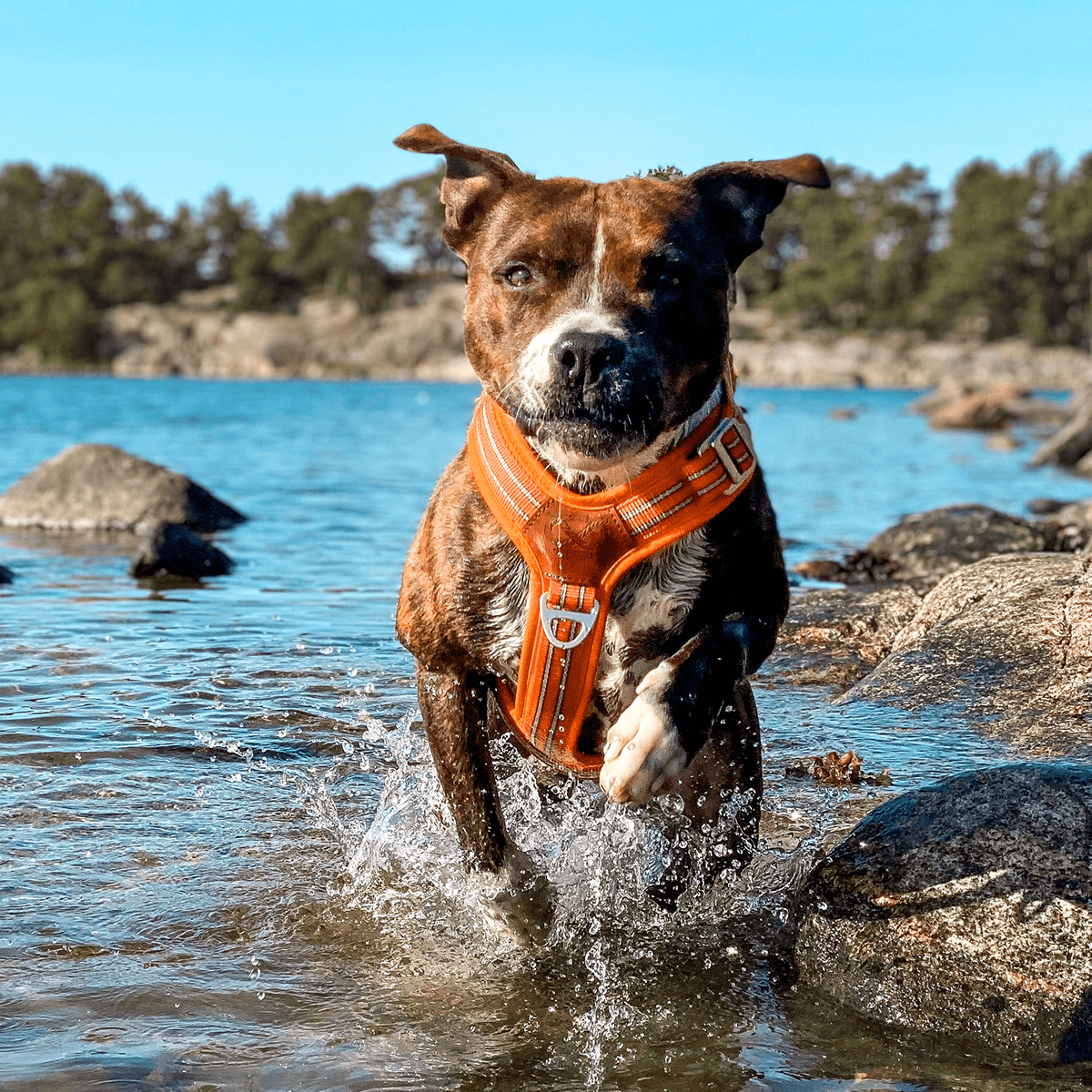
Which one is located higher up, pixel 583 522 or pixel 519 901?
pixel 583 522

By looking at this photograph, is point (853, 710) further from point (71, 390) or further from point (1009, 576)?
point (71, 390)

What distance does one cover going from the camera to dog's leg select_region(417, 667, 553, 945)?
4629mm

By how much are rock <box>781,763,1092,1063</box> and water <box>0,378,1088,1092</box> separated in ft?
0.50

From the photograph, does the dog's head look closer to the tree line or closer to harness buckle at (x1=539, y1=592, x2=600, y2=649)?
harness buckle at (x1=539, y1=592, x2=600, y2=649)

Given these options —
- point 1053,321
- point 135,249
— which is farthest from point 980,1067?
point 135,249

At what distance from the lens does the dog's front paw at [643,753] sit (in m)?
3.99

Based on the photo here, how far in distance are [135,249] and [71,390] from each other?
60.4m

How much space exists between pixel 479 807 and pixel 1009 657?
3.65m

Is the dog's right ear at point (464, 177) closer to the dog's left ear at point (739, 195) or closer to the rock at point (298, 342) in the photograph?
the dog's left ear at point (739, 195)

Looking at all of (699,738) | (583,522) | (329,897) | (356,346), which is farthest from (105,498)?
(356,346)

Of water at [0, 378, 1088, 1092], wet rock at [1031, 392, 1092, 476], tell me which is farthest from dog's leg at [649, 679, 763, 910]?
wet rock at [1031, 392, 1092, 476]

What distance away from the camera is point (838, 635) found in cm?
907

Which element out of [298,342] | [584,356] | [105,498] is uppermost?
[298,342]

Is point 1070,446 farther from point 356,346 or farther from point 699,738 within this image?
point 356,346
